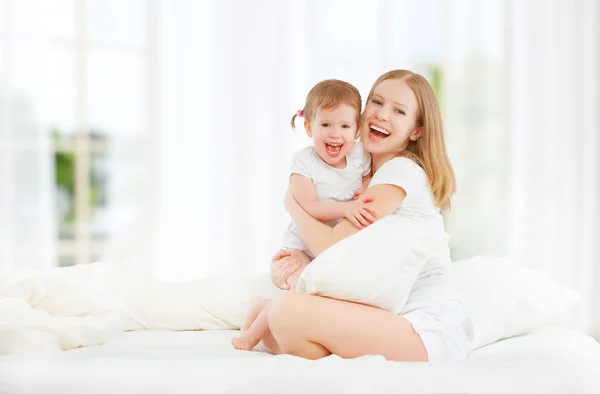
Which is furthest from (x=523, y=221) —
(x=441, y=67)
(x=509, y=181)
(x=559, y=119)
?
(x=441, y=67)

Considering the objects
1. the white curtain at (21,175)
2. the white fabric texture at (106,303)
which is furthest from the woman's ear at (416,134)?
the white curtain at (21,175)

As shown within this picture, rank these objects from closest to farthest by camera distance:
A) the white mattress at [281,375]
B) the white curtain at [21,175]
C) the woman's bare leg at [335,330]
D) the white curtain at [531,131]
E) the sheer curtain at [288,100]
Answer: the white mattress at [281,375], the woman's bare leg at [335,330], the white curtain at [21,175], the white curtain at [531,131], the sheer curtain at [288,100]

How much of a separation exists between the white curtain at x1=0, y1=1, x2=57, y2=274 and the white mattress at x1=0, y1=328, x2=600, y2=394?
1.83 m

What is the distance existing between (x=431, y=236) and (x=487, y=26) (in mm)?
2358

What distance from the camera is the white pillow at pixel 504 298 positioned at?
77.0 inches

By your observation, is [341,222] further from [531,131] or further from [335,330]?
[531,131]

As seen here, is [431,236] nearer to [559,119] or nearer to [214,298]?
[214,298]

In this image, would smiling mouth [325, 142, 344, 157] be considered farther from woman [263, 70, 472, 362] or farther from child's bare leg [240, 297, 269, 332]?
child's bare leg [240, 297, 269, 332]

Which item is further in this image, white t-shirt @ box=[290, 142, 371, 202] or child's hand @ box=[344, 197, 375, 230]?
white t-shirt @ box=[290, 142, 371, 202]

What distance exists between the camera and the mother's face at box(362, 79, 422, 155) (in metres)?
1.81

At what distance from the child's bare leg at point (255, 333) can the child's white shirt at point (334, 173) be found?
0.79 ft

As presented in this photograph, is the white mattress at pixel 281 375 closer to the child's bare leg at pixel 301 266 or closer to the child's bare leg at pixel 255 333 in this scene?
the child's bare leg at pixel 255 333

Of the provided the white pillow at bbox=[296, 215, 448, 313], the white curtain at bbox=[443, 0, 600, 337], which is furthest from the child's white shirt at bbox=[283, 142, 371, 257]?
the white curtain at bbox=[443, 0, 600, 337]

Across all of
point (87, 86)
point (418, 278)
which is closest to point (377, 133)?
point (418, 278)
